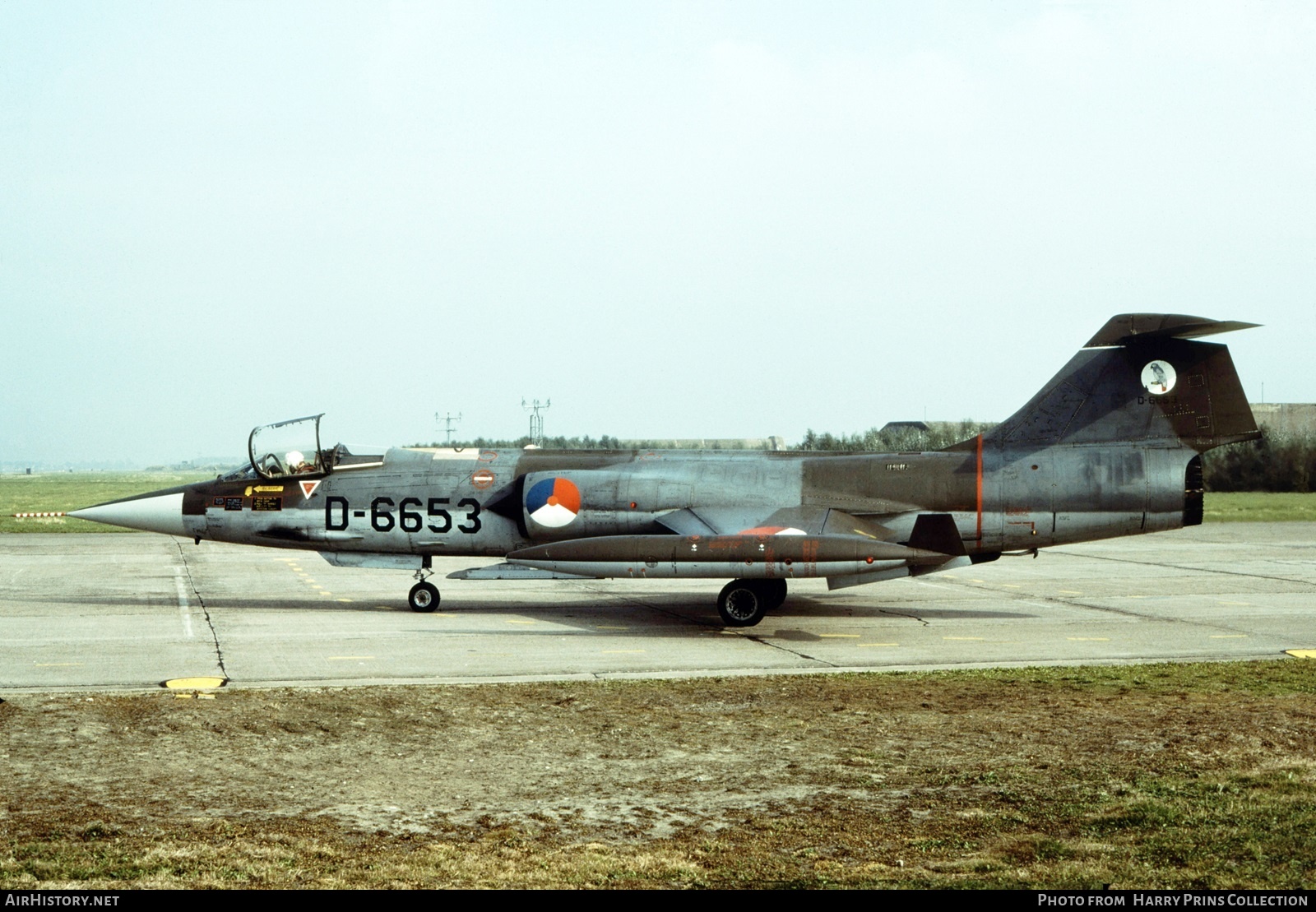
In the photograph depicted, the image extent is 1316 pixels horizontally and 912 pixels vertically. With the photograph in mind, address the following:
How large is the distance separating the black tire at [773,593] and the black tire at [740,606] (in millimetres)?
532

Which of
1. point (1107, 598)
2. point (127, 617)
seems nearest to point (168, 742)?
point (127, 617)

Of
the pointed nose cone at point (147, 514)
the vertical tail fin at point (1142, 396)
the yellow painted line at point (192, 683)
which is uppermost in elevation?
→ the vertical tail fin at point (1142, 396)

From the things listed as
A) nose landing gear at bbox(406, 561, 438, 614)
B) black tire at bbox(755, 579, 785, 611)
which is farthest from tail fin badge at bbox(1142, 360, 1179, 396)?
nose landing gear at bbox(406, 561, 438, 614)

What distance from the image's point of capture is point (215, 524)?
1908 cm

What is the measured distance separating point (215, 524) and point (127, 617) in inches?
82.9

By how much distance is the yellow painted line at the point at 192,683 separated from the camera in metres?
12.1

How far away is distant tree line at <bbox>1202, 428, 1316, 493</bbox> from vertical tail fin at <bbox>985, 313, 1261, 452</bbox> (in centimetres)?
4313

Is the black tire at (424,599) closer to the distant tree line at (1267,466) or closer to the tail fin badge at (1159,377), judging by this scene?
the tail fin badge at (1159,377)

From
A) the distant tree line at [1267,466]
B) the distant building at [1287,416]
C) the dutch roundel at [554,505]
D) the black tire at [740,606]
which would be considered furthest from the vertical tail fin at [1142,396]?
the distant building at [1287,416]

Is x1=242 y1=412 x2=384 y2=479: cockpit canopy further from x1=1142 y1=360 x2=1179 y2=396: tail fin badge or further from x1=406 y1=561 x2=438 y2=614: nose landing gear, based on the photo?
x1=1142 y1=360 x2=1179 y2=396: tail fin badge

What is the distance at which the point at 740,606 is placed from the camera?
1719 centimetres

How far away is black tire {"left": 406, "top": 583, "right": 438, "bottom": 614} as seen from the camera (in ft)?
61.4
